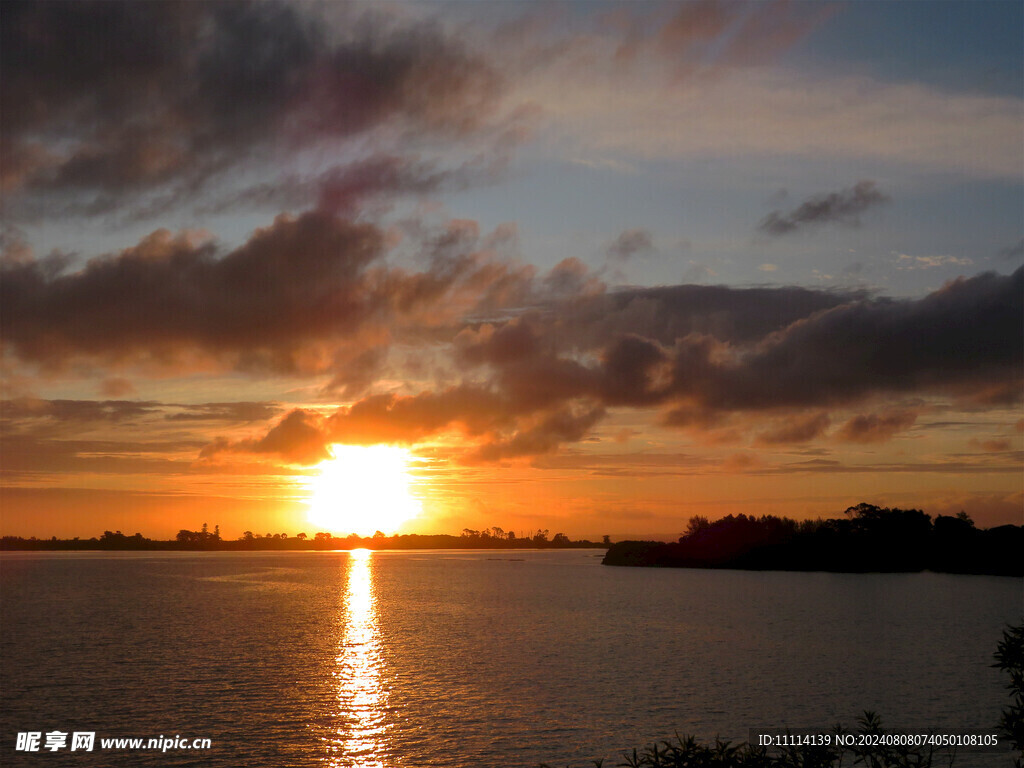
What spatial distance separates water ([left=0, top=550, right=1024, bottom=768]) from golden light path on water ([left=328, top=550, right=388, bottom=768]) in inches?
7.6

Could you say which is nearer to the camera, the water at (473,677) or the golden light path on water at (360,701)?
the golden light path on water at (360,701)

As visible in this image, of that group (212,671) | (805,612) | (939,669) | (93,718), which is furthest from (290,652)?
(805,612)

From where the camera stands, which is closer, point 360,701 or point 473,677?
point 360,701

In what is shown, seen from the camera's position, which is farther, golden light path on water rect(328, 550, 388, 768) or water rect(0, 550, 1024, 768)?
water rect(0, 550, 1024, 768)

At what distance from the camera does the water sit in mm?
41750

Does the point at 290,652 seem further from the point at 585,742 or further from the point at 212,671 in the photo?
the point at 585,742

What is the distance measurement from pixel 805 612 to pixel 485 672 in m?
66.2

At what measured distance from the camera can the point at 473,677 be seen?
58.8 metres

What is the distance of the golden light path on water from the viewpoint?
38928 millimetres

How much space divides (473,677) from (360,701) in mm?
10585

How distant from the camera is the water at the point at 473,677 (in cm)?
4175

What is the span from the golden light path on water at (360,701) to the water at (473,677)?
0.19m

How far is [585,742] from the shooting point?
41375 mm

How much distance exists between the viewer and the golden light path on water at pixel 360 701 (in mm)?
38928
